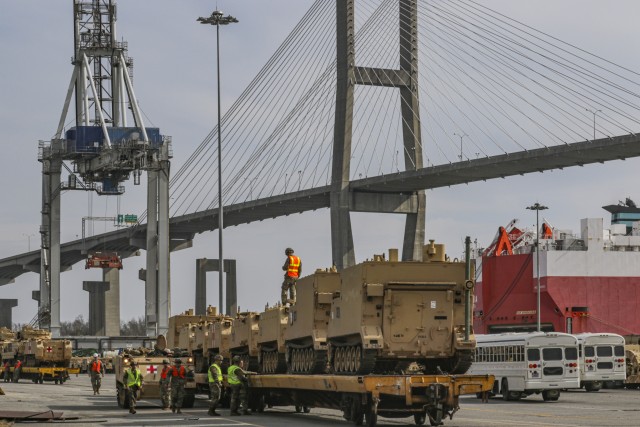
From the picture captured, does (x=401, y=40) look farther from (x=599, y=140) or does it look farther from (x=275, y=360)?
(x=275, y=360)

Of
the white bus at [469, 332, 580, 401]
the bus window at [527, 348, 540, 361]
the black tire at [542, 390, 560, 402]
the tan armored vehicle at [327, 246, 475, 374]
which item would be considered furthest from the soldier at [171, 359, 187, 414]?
the black tire at [542, 390, 560, 402]

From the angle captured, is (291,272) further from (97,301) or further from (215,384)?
(97,301)

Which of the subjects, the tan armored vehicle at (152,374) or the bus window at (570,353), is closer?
the tan armored vehicle at (152,374)

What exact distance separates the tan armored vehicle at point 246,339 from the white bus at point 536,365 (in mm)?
11312

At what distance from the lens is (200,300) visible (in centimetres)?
9262

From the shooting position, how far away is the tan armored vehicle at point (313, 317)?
28688mm

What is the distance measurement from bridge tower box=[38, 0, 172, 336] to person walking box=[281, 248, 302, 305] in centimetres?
5533

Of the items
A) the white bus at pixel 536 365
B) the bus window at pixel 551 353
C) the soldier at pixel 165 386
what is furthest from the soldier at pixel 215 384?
the bus window at pixel 551 353

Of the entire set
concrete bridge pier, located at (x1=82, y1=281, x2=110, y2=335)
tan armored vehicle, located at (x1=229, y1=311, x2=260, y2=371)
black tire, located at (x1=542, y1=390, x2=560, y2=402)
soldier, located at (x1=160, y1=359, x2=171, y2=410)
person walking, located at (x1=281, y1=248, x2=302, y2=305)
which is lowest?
black tire, located at (x1=542, y1=390, x2=560, y2=402)

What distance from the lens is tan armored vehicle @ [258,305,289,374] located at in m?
31.8

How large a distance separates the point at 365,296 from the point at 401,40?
69.5 m

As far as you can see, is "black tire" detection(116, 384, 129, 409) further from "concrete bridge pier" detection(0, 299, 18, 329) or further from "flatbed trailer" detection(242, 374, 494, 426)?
Result: "concrete bridge pier" detection(0, 299, 18, 329)

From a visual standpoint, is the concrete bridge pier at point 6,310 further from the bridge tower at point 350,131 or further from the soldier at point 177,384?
the soldier at point 177,384

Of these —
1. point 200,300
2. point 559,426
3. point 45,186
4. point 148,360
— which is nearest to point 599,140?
point 200,300
